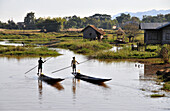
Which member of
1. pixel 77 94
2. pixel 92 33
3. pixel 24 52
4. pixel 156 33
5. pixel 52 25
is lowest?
pixel 77 94

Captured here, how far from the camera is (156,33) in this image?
136 ft

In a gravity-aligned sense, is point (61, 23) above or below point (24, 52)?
above

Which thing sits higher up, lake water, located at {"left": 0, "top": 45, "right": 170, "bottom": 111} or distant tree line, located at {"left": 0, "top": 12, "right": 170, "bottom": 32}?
distant tree line, located at {"left": 0, "top": 12, "right": 170, "bottom": 32}

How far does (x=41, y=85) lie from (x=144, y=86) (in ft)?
22.8

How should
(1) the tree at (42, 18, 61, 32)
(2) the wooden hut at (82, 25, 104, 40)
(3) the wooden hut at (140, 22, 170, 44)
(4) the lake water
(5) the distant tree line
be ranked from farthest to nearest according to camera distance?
(5) the distant tree line, (1) the tree at (42, 18, 61, 32), (2) the wooden hut at (82, 25, 104, 40), (3) the wooden hut at (140, 22, 170, 44), (4) the lake water

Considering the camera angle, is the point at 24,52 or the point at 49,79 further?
the point at 24,52

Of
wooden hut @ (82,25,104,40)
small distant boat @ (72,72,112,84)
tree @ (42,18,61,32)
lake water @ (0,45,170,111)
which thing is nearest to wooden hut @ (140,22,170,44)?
lake water @ (0,45,170,111)

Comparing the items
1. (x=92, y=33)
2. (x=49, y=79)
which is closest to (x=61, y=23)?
(x=92, y=33)

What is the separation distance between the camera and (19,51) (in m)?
40.6

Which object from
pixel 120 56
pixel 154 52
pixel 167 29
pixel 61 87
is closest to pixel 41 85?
pixel 61 87

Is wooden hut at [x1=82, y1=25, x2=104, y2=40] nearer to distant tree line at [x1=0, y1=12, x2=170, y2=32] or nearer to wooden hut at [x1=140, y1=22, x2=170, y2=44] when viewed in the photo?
wooden hut at [x1=140, y1=22, x2=170, y2=44]

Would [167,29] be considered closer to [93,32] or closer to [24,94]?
[93,32]

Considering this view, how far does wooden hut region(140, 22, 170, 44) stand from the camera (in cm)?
4050

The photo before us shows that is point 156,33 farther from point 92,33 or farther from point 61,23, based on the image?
point 61,23
